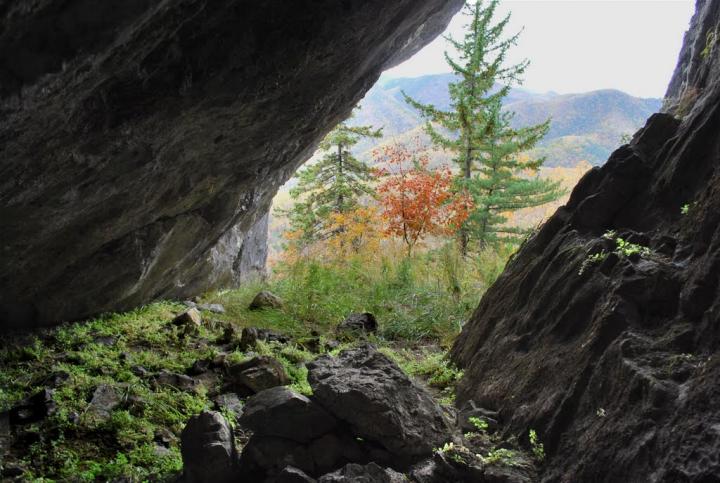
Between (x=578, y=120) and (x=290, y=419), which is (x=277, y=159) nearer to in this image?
(x=290, y=419)

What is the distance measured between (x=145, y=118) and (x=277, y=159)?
2435 millimetres

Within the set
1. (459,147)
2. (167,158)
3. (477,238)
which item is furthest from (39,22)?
(459,147)

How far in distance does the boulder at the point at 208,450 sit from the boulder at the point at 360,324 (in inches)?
136

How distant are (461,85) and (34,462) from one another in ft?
48.1

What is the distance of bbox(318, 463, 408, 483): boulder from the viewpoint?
2.30 metres

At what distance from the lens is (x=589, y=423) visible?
2.36 m

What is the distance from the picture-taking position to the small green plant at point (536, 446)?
2.47 m

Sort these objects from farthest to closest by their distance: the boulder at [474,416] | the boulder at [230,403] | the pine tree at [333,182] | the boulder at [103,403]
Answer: the pine tree at [333,182]
the boulder at [230,403]
the boulder at [103,403]
the boulder at [474,416]

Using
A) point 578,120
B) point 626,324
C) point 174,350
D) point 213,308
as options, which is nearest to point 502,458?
point 626,324

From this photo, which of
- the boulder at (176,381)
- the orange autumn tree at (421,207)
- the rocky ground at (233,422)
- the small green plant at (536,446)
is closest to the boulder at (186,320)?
the rocky ground at (233,422)

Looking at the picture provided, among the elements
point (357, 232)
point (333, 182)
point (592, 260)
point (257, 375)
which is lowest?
point (257, 375)

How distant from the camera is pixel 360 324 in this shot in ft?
20.4

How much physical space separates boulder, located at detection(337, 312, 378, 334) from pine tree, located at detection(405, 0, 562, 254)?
743cm

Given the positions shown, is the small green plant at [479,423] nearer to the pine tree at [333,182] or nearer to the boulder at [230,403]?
the boulder at [230,403]
